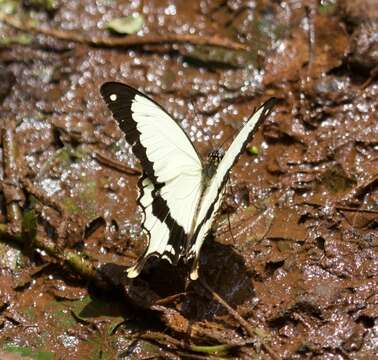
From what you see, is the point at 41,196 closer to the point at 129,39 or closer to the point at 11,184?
the point at 11,184

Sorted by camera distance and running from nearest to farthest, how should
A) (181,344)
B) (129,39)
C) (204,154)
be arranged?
(181,344), (204,154), (129,39)

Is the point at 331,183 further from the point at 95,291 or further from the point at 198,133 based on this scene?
the point at 95,291

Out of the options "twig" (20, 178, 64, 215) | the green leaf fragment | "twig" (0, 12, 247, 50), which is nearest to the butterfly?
"twig" (20, 178, 64, 215)

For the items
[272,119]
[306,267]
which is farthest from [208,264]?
[272,119]

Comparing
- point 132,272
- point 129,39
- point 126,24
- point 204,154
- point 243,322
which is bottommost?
point 243,322

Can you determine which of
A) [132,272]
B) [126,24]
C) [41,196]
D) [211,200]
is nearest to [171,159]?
[211,200]

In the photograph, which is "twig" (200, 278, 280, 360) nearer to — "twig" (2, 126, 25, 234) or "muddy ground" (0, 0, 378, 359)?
"muddy ground" (0, 0, 378, 359)
